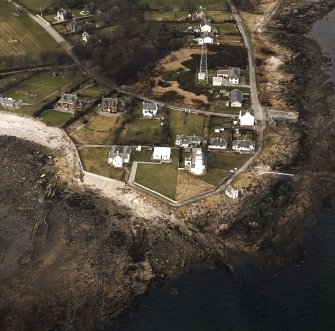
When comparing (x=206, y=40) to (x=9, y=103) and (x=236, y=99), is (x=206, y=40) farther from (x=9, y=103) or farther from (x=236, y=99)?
(x=9, y=103)

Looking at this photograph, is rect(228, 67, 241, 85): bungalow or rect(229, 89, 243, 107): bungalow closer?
rect(229, 89, 243, 107): bungalow

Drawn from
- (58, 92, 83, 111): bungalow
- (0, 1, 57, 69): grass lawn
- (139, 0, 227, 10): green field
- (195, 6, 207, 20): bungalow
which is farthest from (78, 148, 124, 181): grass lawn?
(139, 0, 227, 10): green field

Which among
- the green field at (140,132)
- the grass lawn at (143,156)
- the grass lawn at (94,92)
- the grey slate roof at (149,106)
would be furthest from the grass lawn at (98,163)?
the grass lawn at (94,92)

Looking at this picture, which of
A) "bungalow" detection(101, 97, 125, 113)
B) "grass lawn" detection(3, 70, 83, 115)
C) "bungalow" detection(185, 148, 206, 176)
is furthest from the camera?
"grass lawn" detection(3, 70, 83, 115)

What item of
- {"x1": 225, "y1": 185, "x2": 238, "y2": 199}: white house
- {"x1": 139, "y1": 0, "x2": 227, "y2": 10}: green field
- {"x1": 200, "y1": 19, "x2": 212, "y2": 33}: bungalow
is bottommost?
{"x1": 225, "y1": 185, "x2": 238, "y2": 199}: white house

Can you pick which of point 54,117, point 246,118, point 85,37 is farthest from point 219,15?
point 54,117

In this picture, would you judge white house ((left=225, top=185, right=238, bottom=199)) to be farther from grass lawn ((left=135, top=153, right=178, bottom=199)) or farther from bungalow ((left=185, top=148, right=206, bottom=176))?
grass lawn ((left=135, top=153, right=178, bottom=199))

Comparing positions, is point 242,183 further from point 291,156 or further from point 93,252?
point 93,252
